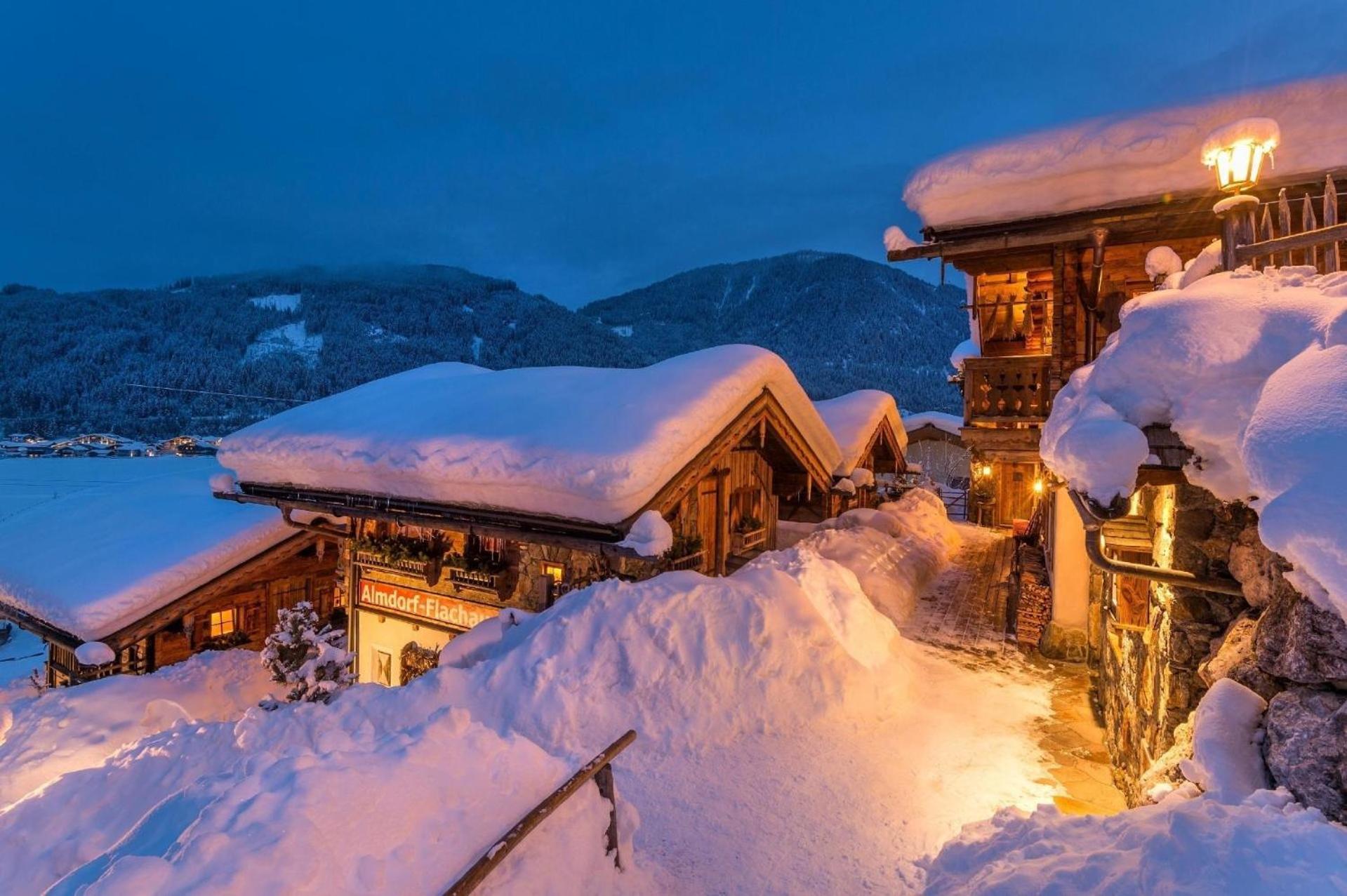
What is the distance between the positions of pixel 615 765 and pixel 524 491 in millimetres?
3445

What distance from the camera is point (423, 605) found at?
34.9ft

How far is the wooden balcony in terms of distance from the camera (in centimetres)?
937

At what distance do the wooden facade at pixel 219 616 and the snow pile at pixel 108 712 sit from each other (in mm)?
689

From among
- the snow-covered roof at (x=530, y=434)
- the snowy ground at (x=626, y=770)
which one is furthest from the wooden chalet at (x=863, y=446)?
the snowy ground at (x=626, y=770)

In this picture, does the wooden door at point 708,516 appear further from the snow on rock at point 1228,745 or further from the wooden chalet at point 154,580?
the wooden chalet at point 154,580

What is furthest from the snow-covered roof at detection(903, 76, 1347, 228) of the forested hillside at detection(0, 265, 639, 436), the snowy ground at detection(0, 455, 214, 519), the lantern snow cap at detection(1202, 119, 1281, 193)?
the forested hillside at detection(0, 265, 639, 436)

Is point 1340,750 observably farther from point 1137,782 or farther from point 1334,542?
point 1137,782

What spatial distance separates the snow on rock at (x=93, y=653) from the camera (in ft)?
36.8

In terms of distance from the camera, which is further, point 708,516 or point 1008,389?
point 708,516

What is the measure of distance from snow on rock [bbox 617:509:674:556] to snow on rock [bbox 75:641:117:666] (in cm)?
1104

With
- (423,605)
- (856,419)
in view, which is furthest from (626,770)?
(856,419)

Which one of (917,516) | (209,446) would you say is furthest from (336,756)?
(209,446)

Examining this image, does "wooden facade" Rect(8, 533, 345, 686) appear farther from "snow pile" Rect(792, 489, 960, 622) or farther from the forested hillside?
the forested hillside

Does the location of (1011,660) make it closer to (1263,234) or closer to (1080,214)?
(1263,234)
